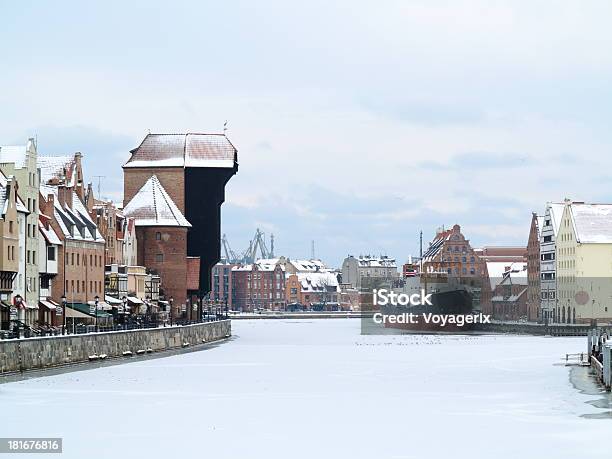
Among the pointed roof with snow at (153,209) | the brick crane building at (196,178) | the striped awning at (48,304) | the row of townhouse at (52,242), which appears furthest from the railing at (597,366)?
the brick crane building at (196,178)

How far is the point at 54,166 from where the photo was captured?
99312mm

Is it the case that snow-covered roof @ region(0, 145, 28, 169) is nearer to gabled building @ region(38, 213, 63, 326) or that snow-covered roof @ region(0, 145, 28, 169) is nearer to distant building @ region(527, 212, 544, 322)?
gabled building @ region(38, 213, 63, 326)

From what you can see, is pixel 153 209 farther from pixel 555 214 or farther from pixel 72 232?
pixel 555 214

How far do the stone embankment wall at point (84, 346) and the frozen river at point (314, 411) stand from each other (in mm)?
2173

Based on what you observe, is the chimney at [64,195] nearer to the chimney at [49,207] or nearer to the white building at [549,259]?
the chimney at [49,207]

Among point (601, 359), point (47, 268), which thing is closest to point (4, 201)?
point (47, 268)

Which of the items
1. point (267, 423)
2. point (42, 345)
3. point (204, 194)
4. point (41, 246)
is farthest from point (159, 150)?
point (267, 423)

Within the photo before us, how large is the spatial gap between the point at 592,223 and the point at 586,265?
4.92 meters

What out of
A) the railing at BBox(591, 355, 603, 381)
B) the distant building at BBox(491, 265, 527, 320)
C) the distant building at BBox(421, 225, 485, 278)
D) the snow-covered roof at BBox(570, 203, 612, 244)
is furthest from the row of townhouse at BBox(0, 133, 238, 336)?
the distant building at BBox(421, 225, 485, 278)

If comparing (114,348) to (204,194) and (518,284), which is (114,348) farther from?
(518,284)

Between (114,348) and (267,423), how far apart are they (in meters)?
37.0

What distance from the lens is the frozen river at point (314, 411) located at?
35781 mm

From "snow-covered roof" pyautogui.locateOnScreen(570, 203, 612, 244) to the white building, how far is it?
17.4 ft

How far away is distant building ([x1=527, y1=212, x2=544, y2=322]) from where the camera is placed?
538 ft
